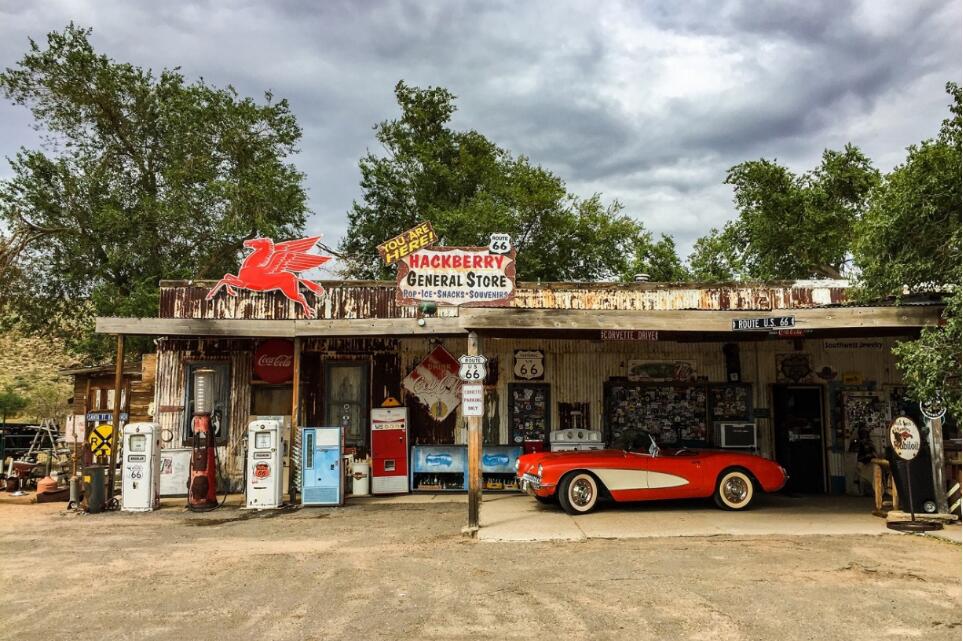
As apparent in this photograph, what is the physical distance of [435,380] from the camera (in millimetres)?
13664

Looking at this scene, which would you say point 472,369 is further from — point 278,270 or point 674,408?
point 278,270

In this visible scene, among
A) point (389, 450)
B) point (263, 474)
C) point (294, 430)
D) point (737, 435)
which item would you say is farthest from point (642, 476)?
point (263, 474)

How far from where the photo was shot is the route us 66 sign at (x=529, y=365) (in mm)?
13555

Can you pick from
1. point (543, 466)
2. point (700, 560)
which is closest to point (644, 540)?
point (700, 560)

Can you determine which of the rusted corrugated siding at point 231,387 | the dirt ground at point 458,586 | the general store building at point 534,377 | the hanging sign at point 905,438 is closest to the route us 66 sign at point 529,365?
the general store building at point 534,377

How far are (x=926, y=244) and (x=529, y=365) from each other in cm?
714

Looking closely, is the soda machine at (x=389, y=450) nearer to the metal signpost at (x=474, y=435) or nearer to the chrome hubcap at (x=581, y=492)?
the metal signpost at (x=474, y=435)

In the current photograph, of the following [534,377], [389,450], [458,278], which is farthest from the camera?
[534,377]

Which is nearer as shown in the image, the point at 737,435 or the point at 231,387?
the point at 737,435

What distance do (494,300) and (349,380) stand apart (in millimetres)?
4576

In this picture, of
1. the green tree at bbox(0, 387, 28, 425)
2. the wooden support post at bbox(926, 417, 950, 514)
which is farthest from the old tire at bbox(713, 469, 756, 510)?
the green tree at bbox(0, 387, 28, 425)

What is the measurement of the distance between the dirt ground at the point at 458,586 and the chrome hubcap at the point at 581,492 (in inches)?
72.6

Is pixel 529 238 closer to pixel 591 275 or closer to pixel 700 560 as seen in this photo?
pixel 591 275

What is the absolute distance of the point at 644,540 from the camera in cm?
855
